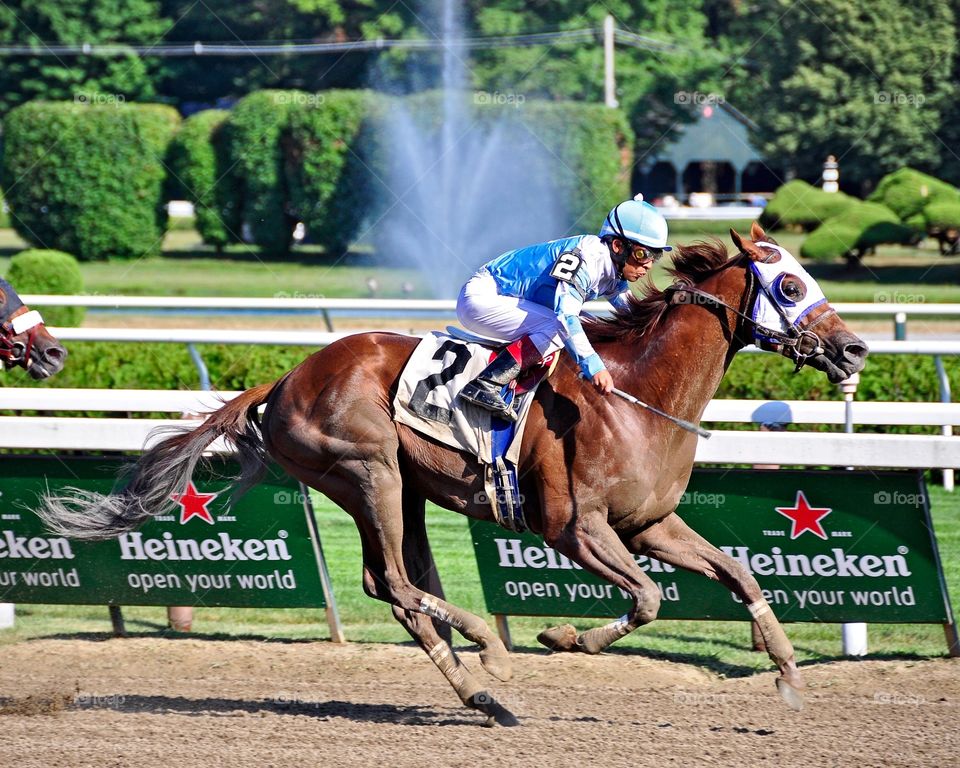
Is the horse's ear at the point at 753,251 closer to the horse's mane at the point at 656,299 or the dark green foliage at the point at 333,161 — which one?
the horse's mane at the point at 656,299

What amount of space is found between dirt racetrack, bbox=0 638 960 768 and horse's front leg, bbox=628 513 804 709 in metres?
0.17

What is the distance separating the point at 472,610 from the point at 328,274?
15.3 metres

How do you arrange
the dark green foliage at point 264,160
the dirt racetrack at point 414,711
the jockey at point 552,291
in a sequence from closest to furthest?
the dirt racetrack at point 414,711, the jockey at point 552,291, the dark green foliage at point 264,160

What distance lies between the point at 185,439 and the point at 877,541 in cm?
270

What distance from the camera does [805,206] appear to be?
20438mm

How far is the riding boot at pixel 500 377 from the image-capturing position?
172 inches

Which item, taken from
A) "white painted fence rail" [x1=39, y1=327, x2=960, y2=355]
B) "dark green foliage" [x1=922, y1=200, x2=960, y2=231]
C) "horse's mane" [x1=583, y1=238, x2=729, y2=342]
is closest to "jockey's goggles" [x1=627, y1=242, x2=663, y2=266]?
"horse's mane" [x1=583, y1=238, x2=729, y2=342]

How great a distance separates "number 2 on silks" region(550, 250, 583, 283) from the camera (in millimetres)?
4188

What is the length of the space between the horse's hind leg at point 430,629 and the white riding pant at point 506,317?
74cm

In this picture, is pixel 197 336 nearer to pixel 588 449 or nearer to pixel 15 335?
pixel 15 335

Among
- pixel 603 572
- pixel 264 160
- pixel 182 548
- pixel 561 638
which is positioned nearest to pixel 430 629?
pixel 561 638

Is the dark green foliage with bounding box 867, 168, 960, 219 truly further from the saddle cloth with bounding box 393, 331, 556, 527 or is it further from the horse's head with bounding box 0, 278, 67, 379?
the horse's head with bounding box 0, 278, 67, 379

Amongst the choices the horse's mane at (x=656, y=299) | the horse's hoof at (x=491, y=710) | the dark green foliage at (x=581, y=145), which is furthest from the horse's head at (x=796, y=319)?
the dark green foliage at (x=581, y=145)

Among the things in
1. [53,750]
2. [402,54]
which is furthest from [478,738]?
[402,54]
